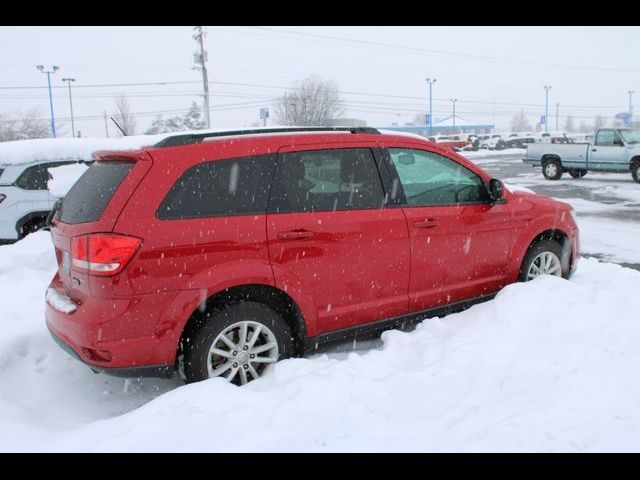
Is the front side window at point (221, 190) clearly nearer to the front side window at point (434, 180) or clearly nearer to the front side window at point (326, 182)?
the front side window at point (326, 182)

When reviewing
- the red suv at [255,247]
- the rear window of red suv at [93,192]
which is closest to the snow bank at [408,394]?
the red suv at [255,247]

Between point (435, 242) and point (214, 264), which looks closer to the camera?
point (214, 264)

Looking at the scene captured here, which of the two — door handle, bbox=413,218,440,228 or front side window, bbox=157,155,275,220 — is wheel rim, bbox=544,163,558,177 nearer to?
door handle, bbox=413,218,440,228

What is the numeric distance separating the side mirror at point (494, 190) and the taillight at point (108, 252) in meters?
2.89

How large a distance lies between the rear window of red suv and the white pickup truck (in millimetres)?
18050

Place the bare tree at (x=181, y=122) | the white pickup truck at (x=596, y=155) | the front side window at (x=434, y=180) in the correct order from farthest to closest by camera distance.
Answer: the bare tree at (x=181, y=122)
the white pickup truck at (x=596, y=155)
the front side window at (x=434, y=180)

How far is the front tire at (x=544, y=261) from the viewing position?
506 cm

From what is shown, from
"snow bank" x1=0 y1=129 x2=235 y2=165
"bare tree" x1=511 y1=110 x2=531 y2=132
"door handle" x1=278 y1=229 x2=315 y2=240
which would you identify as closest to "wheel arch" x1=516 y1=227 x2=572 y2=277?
"door handle" x1=278 y1=229 x2=315 y2=240

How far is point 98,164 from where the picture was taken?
12.9ft

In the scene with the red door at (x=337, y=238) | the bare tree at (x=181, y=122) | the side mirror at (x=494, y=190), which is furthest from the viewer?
the bare tree at (x=181, y=122)

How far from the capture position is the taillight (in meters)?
3.28
